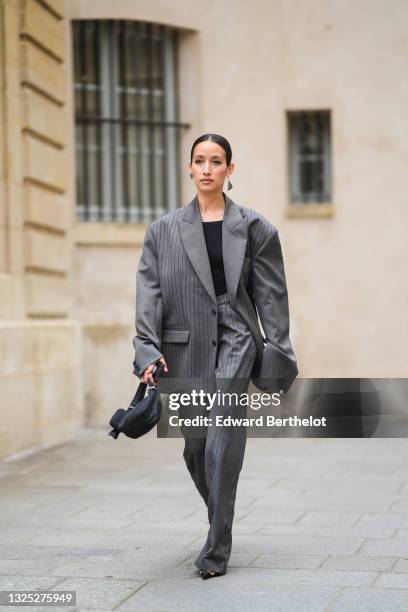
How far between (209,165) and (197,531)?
2110mm

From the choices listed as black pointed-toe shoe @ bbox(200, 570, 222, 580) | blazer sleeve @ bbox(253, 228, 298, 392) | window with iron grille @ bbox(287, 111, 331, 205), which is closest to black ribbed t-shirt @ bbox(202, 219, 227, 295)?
blazer sleeve @ bbox(253, 228, 298, 392)

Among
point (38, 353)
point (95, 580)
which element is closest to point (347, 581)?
point (95, 580)

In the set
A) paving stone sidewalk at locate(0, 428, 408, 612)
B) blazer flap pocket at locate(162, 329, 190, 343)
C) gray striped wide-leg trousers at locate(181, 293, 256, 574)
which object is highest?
blazer flap pocket at locate(162, 329, 190, 343)

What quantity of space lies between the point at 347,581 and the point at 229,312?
1.27 meters

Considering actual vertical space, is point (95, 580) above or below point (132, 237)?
below

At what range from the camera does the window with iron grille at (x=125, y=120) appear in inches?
484

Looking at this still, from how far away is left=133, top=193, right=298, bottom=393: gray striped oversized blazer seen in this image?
5.14 meters

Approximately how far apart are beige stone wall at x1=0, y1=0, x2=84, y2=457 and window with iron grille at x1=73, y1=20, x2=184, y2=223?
40.1 inches

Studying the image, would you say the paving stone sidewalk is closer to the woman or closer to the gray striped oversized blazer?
the woman

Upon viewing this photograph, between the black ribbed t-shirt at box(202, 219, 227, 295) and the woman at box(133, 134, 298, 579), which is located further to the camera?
the black ribbed t-shirt at box(202, 219, 227, 295)

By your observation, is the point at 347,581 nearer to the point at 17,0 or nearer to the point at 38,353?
the point at 38,353

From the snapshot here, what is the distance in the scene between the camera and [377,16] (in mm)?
12648

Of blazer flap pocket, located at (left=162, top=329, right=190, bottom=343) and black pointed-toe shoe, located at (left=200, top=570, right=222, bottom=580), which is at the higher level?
blazer flap pocket, located at (left=162, top=329, right=190, bottom=343)

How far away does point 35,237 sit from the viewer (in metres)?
10.3
